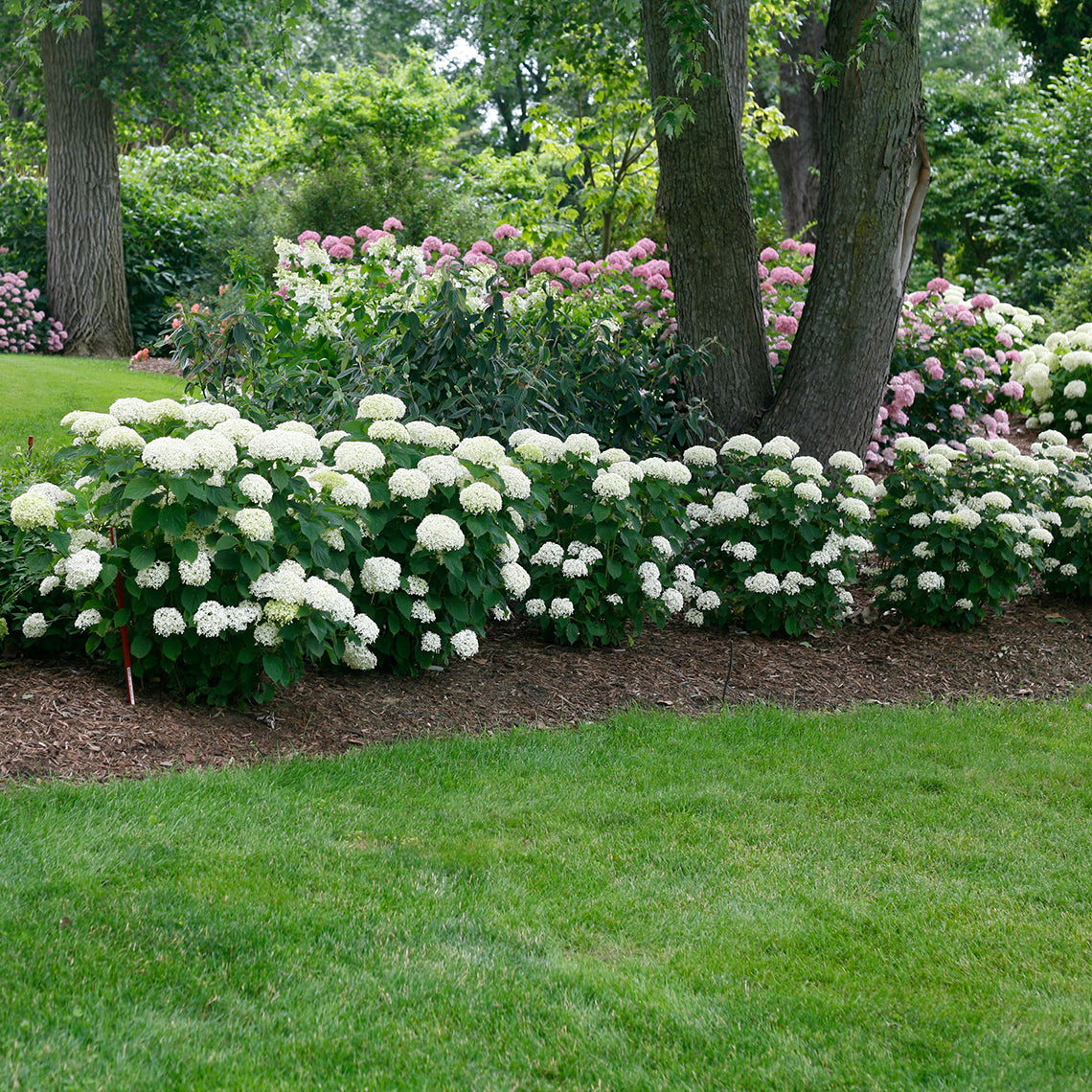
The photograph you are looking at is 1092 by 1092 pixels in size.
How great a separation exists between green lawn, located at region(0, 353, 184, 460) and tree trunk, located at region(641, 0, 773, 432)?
388 cm

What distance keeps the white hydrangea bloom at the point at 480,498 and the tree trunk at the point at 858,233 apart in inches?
107

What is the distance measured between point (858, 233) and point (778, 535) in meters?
1.93

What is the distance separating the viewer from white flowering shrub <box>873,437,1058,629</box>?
243 inches

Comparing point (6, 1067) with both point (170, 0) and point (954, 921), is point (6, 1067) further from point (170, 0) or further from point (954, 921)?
point (170, 0)

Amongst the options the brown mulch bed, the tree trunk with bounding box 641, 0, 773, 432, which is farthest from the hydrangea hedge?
the tree trunk with bounding box 641, 0, 773, 432

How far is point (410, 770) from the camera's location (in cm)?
405

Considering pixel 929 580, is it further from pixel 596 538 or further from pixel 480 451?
pixel 480 451

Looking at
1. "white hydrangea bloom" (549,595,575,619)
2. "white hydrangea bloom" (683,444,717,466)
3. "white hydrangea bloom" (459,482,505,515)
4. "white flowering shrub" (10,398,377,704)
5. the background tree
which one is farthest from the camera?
the background tree

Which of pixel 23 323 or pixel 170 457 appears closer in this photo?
pixel 170 457

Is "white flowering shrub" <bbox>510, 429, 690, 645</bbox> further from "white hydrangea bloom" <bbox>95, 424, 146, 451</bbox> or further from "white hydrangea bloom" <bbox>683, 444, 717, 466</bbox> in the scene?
"white hydrangea bloom" <bbox>95, 424, 146, 451</bbox>

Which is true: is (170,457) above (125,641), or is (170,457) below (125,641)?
above

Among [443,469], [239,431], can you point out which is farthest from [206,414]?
[443,469]

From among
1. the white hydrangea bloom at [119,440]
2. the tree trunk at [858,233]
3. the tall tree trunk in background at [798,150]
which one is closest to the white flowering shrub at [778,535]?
the tree trunk at [858,233]

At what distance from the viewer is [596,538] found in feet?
17.8
